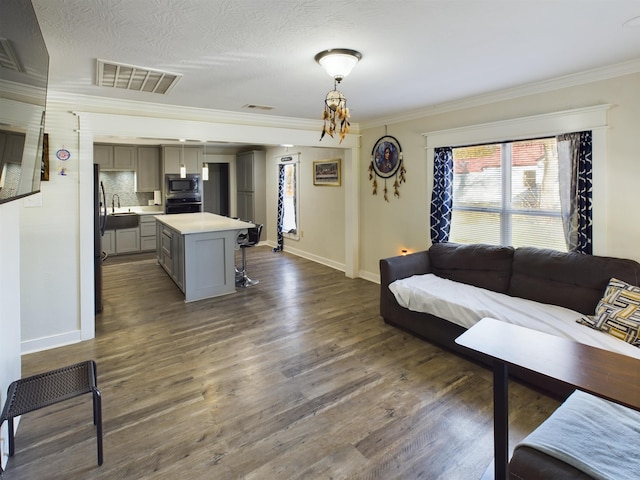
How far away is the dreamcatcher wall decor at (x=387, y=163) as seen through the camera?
15.9 ft

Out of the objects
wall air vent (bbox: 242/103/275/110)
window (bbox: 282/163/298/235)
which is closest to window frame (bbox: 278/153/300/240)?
window (bbox: 282/163/298/235)

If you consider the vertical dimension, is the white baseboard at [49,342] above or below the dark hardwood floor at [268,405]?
above

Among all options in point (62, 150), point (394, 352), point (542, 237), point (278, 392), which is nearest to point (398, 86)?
point (542, 237)

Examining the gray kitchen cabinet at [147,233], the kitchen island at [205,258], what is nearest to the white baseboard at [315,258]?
the kitchen island at [205,258]

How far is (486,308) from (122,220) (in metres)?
7.05

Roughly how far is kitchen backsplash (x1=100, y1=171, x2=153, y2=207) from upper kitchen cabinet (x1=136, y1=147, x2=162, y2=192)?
0.27 m

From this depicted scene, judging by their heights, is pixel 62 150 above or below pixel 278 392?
above

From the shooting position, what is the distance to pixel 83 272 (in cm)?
353

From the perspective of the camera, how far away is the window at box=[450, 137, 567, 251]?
11.4ft

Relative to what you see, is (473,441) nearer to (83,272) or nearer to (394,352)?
(394,352)

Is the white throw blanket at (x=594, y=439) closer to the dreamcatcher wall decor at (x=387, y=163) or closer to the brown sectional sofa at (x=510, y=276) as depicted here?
the brown sectional sofa at (x=510, y=276)

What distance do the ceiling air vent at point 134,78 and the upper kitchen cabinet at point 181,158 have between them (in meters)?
4.44

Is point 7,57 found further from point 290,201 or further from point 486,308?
point 290,201

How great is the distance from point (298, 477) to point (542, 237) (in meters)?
3.15
